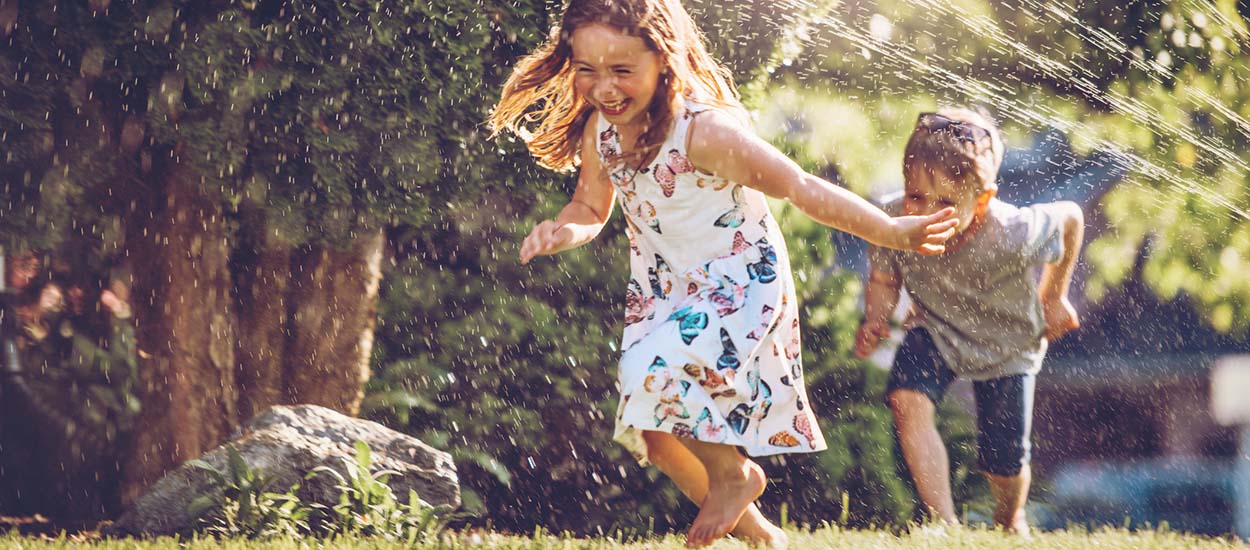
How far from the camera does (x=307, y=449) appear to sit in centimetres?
396

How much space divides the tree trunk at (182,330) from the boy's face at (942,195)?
7.46 ft

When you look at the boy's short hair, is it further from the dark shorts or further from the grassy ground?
the grassy ground

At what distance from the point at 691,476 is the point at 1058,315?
175cm

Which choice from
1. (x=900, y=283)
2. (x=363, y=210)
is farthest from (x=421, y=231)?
(x=900, y=283)

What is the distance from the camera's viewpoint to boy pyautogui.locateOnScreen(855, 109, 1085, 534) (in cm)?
444

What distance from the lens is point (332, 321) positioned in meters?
4.70

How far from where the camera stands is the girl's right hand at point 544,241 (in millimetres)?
3338

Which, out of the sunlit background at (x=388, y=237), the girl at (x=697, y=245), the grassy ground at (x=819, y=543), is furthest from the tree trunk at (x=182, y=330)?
the girl at (x=697, y=245)

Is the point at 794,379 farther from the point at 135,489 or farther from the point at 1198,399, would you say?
the point at 1198,399

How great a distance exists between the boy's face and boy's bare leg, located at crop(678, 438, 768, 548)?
1.43 metres

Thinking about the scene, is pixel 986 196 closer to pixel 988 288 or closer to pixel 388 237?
pixel 988 288

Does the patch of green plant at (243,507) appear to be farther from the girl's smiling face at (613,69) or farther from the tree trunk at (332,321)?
the girl's smiling face at (613,69)

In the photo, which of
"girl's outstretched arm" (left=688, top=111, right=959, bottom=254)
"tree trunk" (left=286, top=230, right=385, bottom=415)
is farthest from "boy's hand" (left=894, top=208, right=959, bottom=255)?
"tree trunk" (left=286, top=230, right=385, bottom=415)

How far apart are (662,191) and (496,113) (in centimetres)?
67
